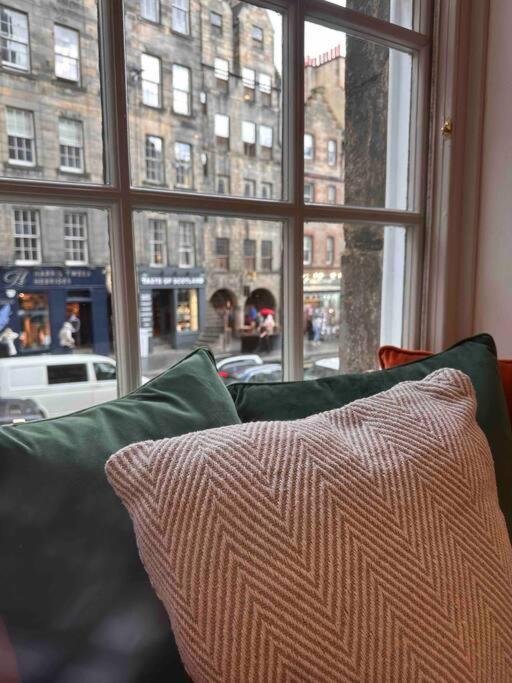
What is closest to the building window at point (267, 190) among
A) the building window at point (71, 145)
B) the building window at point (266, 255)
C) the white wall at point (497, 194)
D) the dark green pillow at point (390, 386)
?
the building window at point (266, 255)

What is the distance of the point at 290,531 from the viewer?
47 centimetres

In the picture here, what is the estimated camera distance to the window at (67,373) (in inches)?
38.6

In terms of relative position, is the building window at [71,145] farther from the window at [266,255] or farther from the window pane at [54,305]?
the window at [266,255]

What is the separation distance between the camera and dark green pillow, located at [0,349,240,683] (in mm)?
518

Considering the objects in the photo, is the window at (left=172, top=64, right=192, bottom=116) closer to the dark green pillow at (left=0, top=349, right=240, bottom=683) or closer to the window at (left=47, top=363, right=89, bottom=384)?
the window at (left=47, top=363, right=89, bottom=384)

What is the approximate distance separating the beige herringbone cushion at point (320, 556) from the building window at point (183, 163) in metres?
0.70

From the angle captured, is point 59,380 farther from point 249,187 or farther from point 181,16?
point 181,16

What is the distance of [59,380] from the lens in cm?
99

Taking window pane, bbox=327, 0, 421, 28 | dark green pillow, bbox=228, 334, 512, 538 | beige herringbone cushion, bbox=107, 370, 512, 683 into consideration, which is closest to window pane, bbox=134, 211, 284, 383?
dark green pillow, bbox=228, 334, 512, 538

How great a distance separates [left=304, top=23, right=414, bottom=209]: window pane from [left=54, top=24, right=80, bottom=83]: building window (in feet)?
1.89

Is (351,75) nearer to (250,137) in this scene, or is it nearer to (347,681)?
(250,137)

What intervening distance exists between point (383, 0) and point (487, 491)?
1.39 m

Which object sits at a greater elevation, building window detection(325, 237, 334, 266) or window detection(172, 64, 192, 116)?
window detection(172, 64, 192, 116)

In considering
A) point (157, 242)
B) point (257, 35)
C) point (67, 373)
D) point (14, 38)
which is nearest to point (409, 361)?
point (157, 242)
